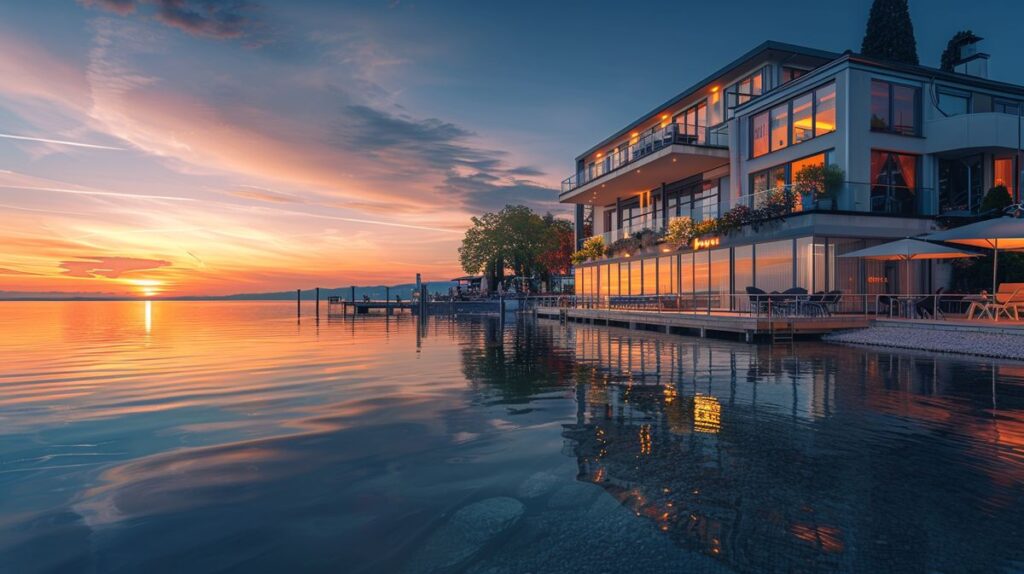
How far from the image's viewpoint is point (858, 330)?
59.3 ft

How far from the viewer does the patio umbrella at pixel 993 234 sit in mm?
15055

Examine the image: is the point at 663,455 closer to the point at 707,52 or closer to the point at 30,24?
the point at 30,24

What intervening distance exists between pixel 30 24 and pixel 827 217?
92.7 ft

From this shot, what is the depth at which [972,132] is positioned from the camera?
22.5 m

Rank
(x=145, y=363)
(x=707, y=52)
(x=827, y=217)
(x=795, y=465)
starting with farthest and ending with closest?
(x=707, y=52)
(x=827, y=217)
(x=145, y=363)
(x=795, y=465)

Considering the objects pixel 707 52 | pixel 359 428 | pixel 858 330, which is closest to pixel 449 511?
pixel 359 428

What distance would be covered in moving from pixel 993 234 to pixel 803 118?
10.1 m

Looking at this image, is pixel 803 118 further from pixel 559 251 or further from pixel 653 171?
pixel 559 251

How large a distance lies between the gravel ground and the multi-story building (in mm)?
3704

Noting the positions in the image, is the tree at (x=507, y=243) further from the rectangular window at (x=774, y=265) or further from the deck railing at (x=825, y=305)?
the rectangular window at (x=774, y=265)

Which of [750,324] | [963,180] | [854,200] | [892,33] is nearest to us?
[750,324]

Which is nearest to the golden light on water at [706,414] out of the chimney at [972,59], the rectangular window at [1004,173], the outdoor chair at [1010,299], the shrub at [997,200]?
the outdoor chair at [1010,299]

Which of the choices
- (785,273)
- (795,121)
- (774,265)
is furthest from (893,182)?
(785,273)

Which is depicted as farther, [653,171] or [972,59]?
[653,171]
